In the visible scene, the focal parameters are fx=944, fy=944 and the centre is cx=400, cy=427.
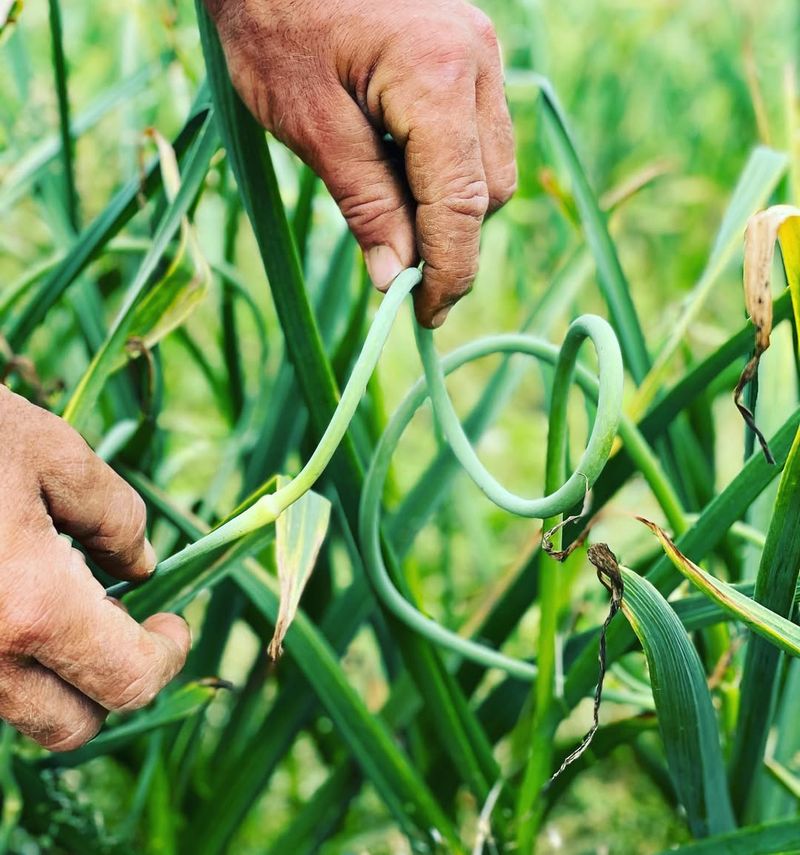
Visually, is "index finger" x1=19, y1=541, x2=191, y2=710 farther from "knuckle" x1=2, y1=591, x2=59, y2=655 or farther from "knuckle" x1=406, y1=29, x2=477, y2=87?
"knuckle" x1=406, y1=29, x2=477, y2=87

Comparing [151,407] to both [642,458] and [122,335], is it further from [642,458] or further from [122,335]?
[642,458]

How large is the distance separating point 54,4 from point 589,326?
0.46 m

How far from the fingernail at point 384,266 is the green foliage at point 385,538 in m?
0.05

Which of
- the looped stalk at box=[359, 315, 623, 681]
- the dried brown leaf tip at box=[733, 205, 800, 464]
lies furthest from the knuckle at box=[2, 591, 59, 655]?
the dried brown leaf tip at box=[733, 205, 800, 464]

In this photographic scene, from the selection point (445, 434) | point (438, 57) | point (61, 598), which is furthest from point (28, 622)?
point (438, 57)

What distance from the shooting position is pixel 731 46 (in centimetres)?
186

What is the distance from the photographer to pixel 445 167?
500 mm

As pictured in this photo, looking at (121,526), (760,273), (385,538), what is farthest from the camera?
(385,538)

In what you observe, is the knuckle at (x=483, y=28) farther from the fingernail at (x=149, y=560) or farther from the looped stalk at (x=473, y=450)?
the fingernail at (x=149, y=560)

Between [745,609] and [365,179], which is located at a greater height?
[365,179]

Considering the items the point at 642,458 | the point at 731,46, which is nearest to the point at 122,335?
the point at 642,458

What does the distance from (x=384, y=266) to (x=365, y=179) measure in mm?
49

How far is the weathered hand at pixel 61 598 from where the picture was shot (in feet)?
1.38

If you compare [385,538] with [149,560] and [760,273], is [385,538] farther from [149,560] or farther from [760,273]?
[760,273]
